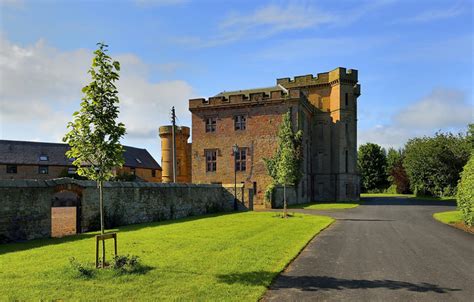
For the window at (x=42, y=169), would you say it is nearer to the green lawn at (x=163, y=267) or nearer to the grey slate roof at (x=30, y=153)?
the grey slate roof at (x=30, y=153)

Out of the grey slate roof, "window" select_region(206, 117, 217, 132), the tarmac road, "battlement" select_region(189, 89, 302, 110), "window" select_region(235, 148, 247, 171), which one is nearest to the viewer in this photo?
the tarmac road

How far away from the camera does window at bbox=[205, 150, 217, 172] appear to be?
4144cm

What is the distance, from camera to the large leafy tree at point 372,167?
78.8m

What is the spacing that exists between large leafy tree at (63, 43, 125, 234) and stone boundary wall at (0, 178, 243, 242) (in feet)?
21.4

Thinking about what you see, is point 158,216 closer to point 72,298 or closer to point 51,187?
point 51,187

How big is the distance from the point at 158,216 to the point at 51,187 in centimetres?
772

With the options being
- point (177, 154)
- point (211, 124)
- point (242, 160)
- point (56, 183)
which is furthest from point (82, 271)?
point (177, 154)

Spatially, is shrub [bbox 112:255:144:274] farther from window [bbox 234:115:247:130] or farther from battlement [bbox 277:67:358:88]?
battlement [bbox 277:67:358:88]

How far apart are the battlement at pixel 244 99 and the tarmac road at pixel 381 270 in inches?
973

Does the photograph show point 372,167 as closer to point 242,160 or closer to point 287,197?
point 242,160

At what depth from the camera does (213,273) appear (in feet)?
27.6

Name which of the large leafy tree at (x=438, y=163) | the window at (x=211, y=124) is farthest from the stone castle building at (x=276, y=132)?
the large leafy tree at (x=438, y=163)

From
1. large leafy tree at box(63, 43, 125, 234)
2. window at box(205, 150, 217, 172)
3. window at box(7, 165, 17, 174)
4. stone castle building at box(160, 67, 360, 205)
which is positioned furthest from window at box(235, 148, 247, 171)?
window at box(7, 165, 17, 174)

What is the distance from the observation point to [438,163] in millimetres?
49844
